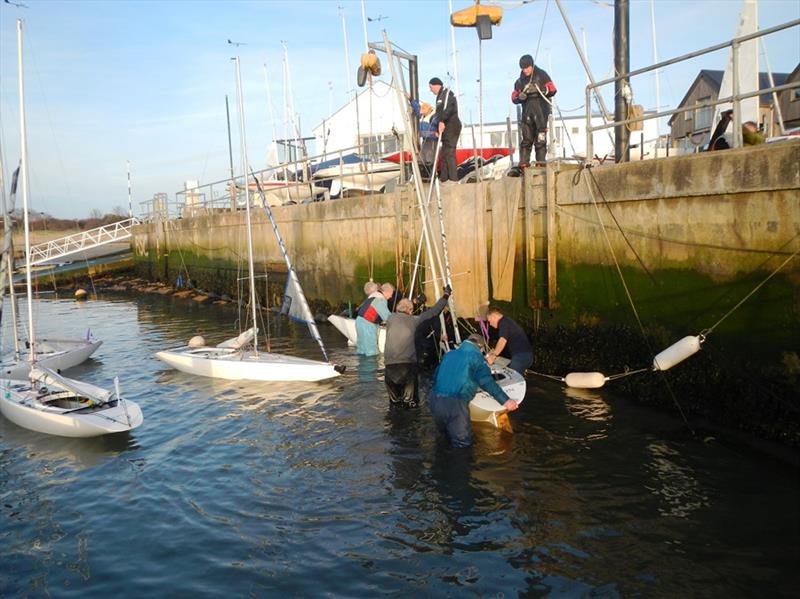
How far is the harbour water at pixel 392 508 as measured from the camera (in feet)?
22.4

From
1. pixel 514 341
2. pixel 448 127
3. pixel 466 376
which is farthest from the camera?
pixel 448 127

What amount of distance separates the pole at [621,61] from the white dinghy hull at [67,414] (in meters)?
10.7

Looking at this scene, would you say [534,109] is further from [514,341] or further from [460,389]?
[460,389]

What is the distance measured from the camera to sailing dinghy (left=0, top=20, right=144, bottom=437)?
1140cm

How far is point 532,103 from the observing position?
49.7 feet

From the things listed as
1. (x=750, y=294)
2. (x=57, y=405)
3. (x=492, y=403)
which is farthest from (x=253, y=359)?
(x=750, y=294)

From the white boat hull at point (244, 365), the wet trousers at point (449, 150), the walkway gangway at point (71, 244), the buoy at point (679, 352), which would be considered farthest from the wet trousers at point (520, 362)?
the walkway gangway at point (71, 244)

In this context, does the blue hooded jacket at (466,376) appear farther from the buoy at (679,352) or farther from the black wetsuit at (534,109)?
the black wetsuit at (534,109)

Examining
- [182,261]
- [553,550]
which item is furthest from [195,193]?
[553,550]

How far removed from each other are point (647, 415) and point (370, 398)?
520 cm

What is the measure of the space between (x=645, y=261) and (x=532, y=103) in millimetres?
5057

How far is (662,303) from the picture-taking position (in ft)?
38.4

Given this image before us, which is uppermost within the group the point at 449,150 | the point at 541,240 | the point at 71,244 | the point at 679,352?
the point at 449,150

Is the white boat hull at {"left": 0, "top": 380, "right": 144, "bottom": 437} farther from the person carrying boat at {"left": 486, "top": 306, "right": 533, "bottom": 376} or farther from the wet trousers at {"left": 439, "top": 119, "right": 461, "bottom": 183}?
the wet trousers at {"left": 439, "top": 119, "right": 461, "bottom": 183}
